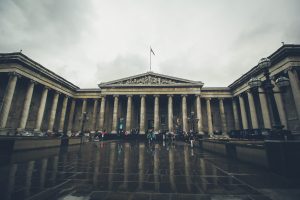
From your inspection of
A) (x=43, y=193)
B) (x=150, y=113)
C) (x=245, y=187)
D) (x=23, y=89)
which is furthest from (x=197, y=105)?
(x=23, y=89)

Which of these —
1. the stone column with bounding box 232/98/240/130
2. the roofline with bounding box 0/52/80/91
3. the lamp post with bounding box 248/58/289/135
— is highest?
the roofline with bounding box 0/52/80/91

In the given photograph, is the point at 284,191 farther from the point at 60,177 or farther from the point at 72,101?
the point at 72,101

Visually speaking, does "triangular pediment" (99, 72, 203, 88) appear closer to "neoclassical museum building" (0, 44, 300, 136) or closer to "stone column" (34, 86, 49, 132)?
"neoclassical museum building" (0, 44, 300, 136)

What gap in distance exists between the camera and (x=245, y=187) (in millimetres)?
3512

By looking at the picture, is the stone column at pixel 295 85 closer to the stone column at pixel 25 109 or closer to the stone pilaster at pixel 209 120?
the stone pilaster at pixel 209 120

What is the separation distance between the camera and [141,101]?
3172 centimetres

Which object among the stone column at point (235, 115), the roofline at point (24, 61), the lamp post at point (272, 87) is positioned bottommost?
the lamp post at point (272, 87)

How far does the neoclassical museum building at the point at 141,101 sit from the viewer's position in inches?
790

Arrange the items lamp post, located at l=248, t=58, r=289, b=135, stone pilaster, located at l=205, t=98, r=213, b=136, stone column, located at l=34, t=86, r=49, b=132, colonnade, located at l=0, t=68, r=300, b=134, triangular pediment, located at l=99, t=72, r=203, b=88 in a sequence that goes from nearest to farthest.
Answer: lamp post, located at l=248, t=58, r=289, b=135, colonnade, located at l=0, t=68, r=300, b=134, stone column, located at l=34, t=86, r=49, b=132, triangular pediment, located at l=99, t=72, r=203, b=88, stone pilaster, located at l=205, t=98, r=213, b=136

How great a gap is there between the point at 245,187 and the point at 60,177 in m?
4.94

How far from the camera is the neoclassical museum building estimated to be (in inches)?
790

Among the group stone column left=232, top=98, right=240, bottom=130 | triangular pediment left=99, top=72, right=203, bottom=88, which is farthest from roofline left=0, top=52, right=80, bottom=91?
stone column left=232, top=98, right=240, bottom=130

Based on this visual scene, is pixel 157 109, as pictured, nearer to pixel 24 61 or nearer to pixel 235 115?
pixel 235 115

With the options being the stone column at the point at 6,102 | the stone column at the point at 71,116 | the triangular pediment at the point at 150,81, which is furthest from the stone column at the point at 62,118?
the stone column at the point at 6,102
